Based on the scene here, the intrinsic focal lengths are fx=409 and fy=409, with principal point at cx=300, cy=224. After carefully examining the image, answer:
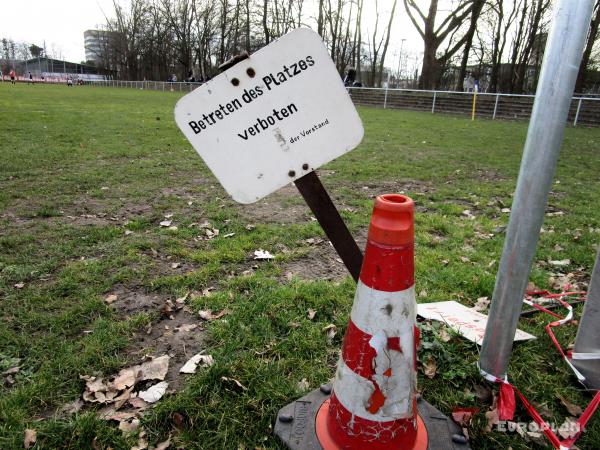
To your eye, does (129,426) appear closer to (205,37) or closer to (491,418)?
(491,418)

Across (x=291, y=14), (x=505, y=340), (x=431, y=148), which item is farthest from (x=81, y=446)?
(x=291, y=14)

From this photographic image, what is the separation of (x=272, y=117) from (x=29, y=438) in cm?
172

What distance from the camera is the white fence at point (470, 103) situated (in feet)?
55.9

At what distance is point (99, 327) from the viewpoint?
253 centimetres

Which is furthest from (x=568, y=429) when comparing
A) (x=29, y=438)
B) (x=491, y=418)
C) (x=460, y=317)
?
(x=29, y=438)

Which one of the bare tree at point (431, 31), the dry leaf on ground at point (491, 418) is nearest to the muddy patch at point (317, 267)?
the dry leaf on ground at point (491, 418)

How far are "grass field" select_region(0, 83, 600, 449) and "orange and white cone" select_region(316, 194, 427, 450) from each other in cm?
44

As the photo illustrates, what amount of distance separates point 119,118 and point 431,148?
10124mm

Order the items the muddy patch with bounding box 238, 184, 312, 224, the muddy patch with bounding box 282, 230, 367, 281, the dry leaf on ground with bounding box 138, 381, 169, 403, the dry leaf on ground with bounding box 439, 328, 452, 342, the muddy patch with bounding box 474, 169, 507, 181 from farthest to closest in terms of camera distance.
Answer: the muddy patch with bounding box 474, 169, 507, 181 → the muddy patch with bounding box 238, 184, 312, 224 → the muddy patch with bounding box 282, 230, 367, 281 → the dry leaf on ground with bounding box 439, 328, 452, 342 → the dry leaf on ground with bounding box 138, 381, 169, 403

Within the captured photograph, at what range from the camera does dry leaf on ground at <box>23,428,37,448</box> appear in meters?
1.75

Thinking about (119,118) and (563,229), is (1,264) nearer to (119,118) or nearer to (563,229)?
(563,229)

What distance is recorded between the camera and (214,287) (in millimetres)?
3094

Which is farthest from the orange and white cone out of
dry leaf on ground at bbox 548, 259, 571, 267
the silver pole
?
dry leaf on ground at bbox 548, 259, 571, 267

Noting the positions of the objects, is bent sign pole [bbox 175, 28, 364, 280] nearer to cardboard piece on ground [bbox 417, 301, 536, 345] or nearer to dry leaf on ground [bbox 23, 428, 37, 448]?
dry leaf on ground [bbox 23, 428, 37, 448]
